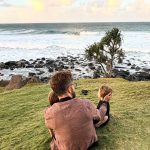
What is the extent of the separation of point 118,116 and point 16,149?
9.47 feet

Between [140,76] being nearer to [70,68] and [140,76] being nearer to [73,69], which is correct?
[73,69]

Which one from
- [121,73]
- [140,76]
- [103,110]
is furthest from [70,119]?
[121,73]

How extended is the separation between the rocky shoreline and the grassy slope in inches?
980

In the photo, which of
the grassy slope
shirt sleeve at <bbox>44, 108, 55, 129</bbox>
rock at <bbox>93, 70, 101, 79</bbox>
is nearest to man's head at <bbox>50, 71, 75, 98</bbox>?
shirt sleeve at <bbox>44, 108, 55, 129</bbox>

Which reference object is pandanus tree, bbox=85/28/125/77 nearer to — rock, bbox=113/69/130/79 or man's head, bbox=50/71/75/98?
rock, bbox=113/69/130/79

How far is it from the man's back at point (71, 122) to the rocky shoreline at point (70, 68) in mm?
30642

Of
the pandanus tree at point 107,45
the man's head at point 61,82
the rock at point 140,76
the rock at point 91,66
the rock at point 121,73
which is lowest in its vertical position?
the rock at point 91,66

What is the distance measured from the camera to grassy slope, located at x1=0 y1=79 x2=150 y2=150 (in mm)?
8930

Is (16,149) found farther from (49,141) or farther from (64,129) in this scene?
(64,129)

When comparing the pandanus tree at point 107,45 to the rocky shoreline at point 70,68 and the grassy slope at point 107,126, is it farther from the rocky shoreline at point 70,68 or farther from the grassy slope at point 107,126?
the grassy slope at point 107,126

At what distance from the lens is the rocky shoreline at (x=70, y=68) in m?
40.3

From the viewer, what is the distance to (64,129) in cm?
763

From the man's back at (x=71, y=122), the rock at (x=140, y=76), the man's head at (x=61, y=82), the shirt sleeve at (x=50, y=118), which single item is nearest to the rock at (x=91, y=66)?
the rock at (x=140, y=76)

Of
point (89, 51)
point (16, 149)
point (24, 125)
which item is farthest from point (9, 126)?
point (89, 51)
